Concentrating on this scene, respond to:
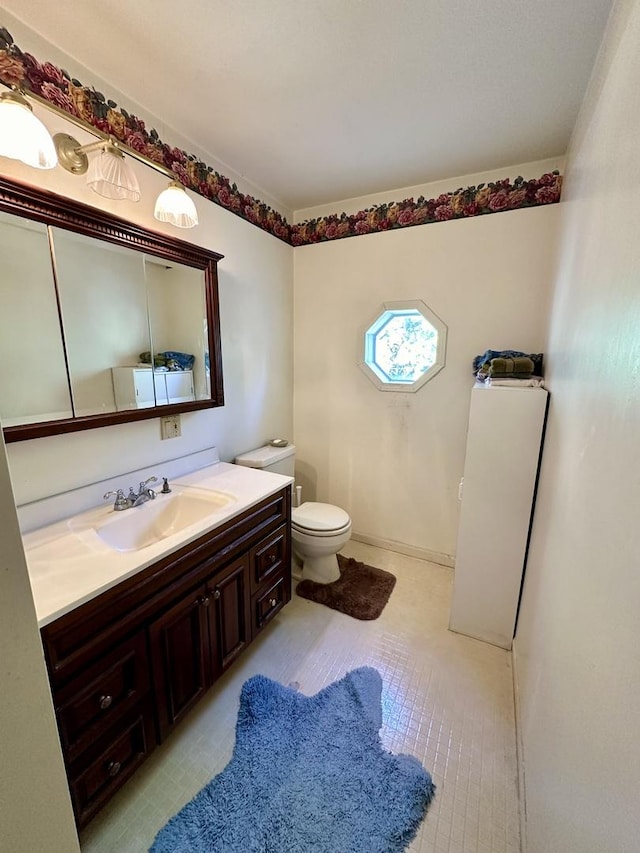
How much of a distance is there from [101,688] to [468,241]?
104 inches

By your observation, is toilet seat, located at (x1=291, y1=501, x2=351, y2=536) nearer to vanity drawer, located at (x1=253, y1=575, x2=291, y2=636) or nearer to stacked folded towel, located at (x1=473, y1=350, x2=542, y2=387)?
vanity drawer, located at (x1=253, y1=575, x2=291, y2=636)

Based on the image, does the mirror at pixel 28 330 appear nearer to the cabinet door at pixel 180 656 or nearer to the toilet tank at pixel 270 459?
the cabinet door at pixel 180 656

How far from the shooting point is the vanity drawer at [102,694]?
911 mm

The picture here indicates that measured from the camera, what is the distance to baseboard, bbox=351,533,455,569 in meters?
2.44

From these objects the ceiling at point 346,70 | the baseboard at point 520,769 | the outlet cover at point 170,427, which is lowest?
the baseboard at point 520,769

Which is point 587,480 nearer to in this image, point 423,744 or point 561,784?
point 561,784

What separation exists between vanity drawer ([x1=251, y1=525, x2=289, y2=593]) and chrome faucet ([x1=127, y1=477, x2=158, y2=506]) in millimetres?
508

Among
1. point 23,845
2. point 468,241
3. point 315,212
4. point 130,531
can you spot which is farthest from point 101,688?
point 315,212

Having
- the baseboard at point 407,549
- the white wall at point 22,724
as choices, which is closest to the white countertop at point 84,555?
the white wall at point 22,724

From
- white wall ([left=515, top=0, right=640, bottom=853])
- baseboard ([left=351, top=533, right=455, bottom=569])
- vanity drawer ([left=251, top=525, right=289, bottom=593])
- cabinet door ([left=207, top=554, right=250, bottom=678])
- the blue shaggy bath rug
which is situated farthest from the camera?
baseboard ([left=351, top=533, right=455, bottom=569])

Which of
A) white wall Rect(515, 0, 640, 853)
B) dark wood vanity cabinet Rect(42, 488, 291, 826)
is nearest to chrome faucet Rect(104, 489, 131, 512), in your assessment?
dark wood vanity cabinet Rect(42, 488, 291, 826)

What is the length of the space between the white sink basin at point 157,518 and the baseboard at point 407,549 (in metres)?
1.52

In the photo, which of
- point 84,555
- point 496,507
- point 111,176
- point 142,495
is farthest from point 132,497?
point 496,507

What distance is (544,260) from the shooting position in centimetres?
190
